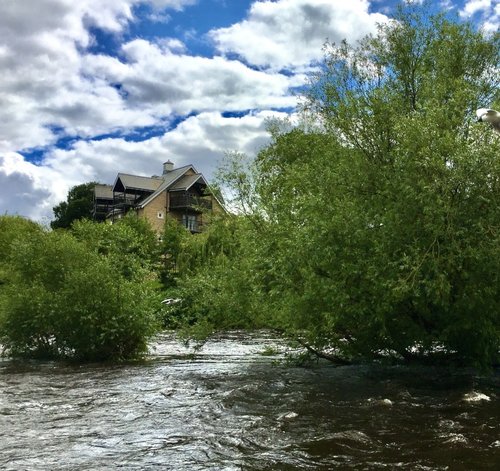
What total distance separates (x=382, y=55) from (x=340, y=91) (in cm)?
228

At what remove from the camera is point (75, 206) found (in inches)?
4225

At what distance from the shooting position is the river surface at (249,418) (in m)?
8.79

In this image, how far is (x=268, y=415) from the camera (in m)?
12.0

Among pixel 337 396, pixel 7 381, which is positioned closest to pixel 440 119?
pixel 337 396

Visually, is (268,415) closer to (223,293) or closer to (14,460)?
(14,460)

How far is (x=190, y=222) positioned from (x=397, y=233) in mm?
72970

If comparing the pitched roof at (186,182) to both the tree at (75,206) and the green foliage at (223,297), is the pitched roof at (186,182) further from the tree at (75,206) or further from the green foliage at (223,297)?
the green foliage at (223,297)

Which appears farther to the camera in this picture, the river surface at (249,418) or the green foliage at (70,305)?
the green foliage at (70,305)

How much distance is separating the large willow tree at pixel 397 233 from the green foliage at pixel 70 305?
5.80 meters

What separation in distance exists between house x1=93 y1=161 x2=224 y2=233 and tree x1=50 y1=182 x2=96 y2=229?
11770 mm

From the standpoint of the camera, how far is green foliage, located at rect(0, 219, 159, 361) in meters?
21.0

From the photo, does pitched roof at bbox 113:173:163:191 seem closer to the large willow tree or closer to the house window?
the house window

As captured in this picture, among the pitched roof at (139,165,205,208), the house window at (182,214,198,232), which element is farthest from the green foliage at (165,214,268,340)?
the house window at (182,214,198,232)

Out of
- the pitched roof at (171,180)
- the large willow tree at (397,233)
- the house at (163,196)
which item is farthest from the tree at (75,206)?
the large willow tree at (397,233)
